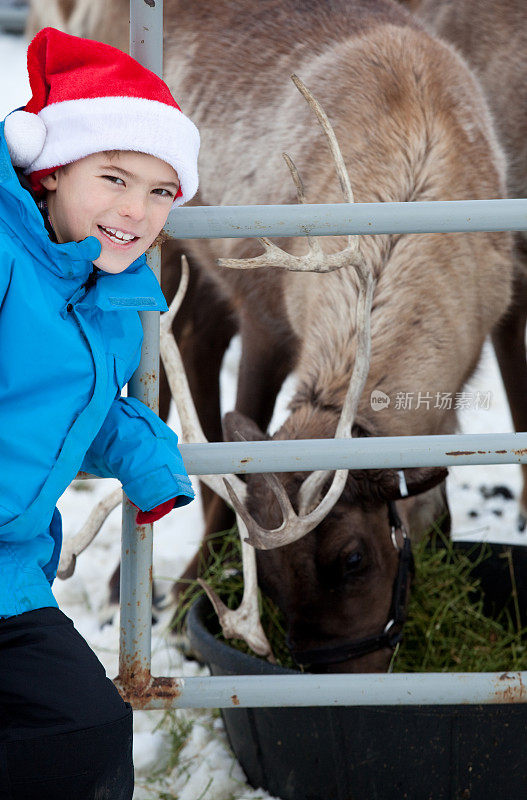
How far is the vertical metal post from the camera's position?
136 cm

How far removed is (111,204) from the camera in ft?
3.88

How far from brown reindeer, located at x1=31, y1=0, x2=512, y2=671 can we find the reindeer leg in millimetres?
817

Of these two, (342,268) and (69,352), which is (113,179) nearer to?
(69,352)

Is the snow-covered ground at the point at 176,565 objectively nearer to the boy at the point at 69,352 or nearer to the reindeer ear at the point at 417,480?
the reindeer ear at the point at 417,480

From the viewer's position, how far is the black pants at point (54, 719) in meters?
1.06

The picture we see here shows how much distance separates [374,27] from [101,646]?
212 centimetres

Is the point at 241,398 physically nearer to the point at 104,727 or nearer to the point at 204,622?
the point at 204,622

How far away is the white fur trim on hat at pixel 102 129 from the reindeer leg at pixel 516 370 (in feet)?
8.25

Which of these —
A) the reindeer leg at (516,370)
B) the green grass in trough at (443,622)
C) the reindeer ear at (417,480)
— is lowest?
the reindeer leg at (516,370)

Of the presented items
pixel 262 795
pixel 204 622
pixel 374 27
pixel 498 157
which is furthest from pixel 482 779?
pixel 374 27

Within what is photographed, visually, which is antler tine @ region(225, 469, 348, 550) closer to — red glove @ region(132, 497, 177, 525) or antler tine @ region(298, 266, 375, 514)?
antler tine @ region(298, 266, 375, 514)

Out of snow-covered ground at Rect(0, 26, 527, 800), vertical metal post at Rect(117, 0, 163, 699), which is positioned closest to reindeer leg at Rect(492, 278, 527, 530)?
snow-covered ground at Rect(0, 26, 527, 800)

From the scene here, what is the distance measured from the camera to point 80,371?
1177mm

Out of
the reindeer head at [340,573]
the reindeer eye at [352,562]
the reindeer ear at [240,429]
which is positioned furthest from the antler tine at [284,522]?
the reindeer ear at [240,429]
